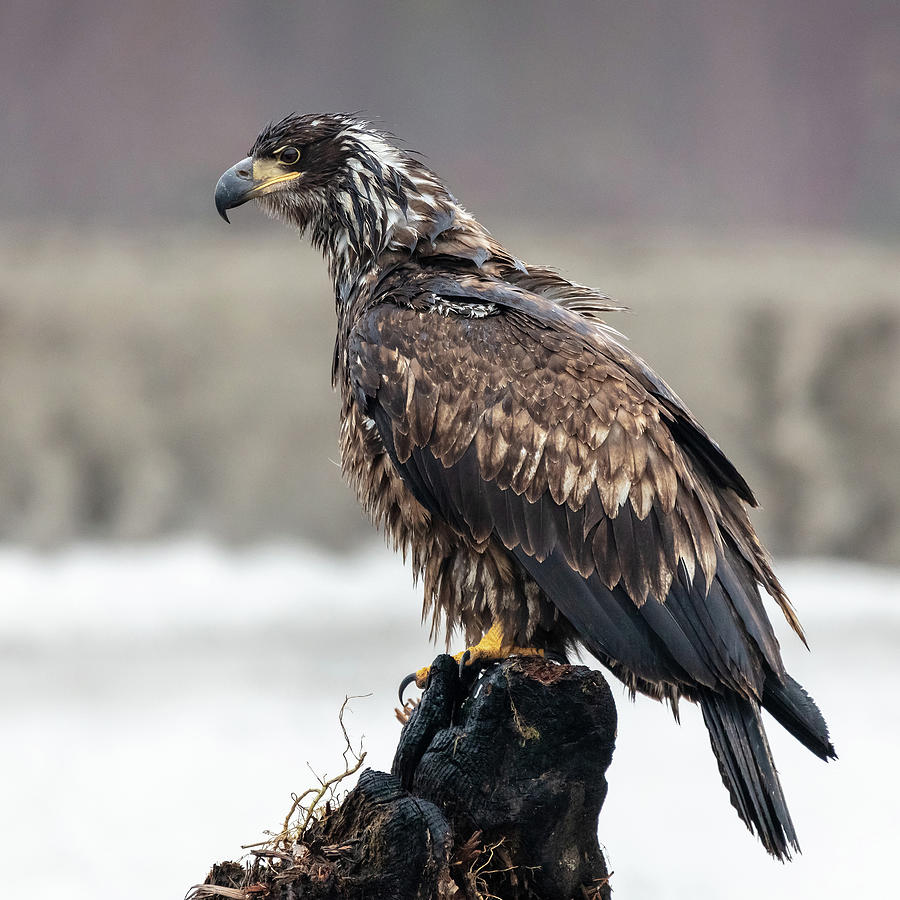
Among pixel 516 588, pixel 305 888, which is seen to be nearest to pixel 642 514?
pixel 516 588

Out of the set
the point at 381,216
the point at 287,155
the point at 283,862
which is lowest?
the point at 283,862

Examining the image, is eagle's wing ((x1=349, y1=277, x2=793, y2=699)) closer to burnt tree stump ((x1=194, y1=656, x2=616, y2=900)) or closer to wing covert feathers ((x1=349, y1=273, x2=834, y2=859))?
wing covert feathers ((x1=349, y1=273, x2=834, y2=859))

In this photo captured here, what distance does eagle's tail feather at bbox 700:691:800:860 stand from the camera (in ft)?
7.69

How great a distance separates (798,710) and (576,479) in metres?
0.76

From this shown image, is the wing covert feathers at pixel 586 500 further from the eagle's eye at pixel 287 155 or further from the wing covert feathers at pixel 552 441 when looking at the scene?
the eagle's eye at pixel 287 155

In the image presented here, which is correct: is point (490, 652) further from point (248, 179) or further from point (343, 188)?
point (248, 179)

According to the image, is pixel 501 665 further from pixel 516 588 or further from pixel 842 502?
pixel 842 502

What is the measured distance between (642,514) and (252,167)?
1527mm

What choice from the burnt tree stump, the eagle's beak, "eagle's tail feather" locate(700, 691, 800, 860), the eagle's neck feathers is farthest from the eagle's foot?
the eagle's beak

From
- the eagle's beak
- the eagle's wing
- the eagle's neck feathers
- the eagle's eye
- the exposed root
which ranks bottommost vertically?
the exposed root

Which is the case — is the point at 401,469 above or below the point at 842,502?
below

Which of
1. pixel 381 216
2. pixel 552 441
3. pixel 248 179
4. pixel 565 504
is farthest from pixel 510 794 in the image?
pixel 248 179

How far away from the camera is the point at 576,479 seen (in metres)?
2.53

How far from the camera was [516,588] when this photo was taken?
2.64 meters
